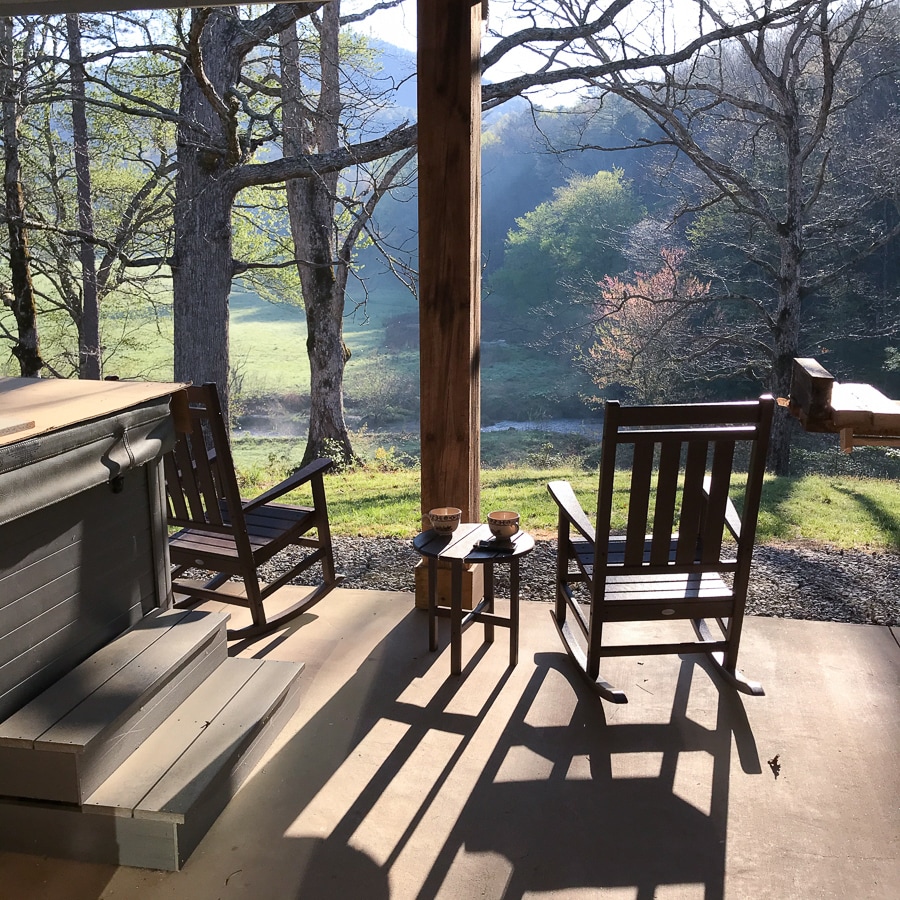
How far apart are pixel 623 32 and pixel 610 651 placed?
677 cm

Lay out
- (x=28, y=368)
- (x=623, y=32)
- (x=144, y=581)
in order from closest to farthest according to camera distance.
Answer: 1. (x=144, y=581)
2. (x=28, y=368)
3. (x=623, y=32)

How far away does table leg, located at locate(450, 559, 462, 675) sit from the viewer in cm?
262

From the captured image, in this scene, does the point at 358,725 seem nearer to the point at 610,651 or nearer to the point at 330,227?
the point at 610,651

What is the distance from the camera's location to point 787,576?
3.75 m

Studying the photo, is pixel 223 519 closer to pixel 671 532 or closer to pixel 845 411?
pixel 671 532

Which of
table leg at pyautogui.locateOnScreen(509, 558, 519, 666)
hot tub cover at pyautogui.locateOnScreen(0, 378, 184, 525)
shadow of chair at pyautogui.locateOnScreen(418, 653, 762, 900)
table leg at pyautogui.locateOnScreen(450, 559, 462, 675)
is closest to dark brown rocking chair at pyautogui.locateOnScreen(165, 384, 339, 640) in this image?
hot tub cover at pyautogui.locateOnScreen(0, 378, 184, 525)

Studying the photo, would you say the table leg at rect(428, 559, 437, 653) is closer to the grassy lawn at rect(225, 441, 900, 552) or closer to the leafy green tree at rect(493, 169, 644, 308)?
the grassy lawn at rect(225, 441, 900, 552)

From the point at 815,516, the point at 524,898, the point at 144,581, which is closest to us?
the point at 524,898

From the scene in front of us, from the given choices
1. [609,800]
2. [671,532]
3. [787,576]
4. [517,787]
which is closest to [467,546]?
[671,532]

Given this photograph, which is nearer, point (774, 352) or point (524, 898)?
point (524, 898)

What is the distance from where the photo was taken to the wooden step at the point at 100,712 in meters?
1.81

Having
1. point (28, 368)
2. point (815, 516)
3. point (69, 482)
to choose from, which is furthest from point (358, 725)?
point (28, 368)

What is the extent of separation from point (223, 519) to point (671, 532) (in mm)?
1568

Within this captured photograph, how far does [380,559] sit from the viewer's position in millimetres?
4020
